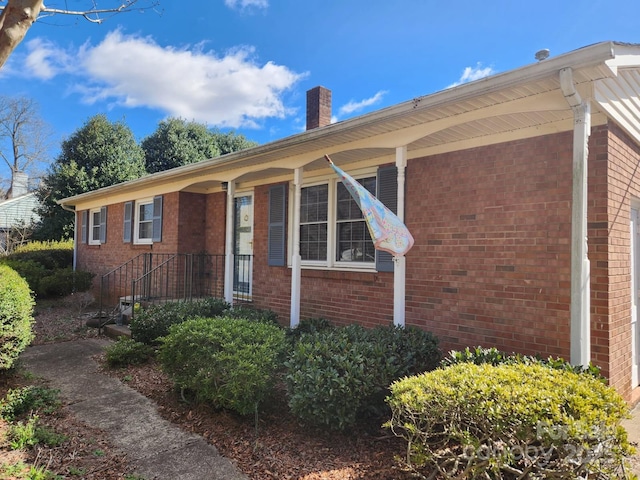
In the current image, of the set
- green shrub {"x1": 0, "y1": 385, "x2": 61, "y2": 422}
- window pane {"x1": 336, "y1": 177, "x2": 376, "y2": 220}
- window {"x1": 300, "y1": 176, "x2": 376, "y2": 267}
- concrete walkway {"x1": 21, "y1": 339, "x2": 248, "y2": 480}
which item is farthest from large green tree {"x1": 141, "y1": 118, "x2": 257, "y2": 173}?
green shrub {"x1": 0, "y1": 385, "x2": 61, "y2": 422}

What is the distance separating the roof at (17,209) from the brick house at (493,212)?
24679mm

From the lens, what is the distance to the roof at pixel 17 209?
24828 millimetres

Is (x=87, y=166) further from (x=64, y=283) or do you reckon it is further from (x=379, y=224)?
(x=379, y=224)

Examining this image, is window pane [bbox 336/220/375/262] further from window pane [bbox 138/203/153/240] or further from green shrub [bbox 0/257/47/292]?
green shrub [bbox 0/257/47/292]

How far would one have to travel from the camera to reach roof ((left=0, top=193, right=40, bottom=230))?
24.8m

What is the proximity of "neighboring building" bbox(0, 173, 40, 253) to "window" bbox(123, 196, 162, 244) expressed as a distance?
638 inches

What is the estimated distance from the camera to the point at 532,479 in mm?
2158

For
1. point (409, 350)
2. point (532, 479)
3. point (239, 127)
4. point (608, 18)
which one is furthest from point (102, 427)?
point (239, 127)

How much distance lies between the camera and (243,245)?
8.67m

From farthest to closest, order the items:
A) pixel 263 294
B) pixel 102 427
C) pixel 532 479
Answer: pixel 263 294
pixel 102 427
pixel 532 479

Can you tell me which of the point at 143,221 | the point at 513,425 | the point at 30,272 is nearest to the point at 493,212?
the point at 513,425

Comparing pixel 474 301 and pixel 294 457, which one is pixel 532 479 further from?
pixel 474 301

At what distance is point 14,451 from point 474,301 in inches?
188

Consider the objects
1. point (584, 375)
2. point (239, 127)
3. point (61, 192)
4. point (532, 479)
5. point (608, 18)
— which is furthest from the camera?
point (239, 127)
